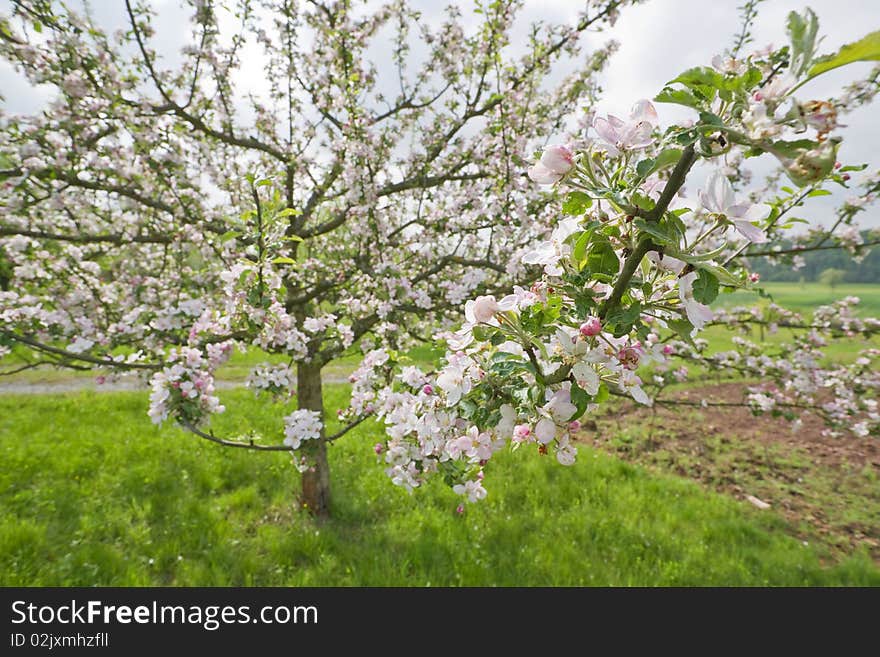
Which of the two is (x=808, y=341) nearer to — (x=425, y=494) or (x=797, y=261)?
(x=797, y=261)

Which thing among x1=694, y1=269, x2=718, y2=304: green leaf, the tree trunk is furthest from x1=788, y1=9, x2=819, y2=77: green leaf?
the tree trunk

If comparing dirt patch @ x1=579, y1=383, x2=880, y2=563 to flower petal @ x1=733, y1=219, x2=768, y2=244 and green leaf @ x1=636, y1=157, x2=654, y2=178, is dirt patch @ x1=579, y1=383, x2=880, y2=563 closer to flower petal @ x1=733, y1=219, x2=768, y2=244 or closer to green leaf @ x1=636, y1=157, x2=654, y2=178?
flower petal @ x1=733, y1=219, x2=768, y2=244

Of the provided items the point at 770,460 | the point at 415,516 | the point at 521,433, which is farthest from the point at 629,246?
the point at 770,460

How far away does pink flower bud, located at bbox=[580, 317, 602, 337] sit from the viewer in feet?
2.97

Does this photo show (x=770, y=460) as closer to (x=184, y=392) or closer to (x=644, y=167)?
(x=644, y=167)

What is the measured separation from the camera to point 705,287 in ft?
2.72

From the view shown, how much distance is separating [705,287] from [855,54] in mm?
392

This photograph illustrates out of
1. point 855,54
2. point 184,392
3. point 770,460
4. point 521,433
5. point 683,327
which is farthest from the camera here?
point 770,460

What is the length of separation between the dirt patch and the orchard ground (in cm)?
3

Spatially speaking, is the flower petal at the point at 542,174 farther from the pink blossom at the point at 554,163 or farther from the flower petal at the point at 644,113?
the flower petal at the point at 644,113

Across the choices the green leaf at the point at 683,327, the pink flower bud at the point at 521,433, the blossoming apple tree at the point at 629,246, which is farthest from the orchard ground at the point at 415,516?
the green leaf at the point at 683,327

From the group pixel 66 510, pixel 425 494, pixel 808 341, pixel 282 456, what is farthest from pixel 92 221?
pixel 808 341

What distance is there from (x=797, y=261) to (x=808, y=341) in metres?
0.92

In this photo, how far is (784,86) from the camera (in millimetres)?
692
